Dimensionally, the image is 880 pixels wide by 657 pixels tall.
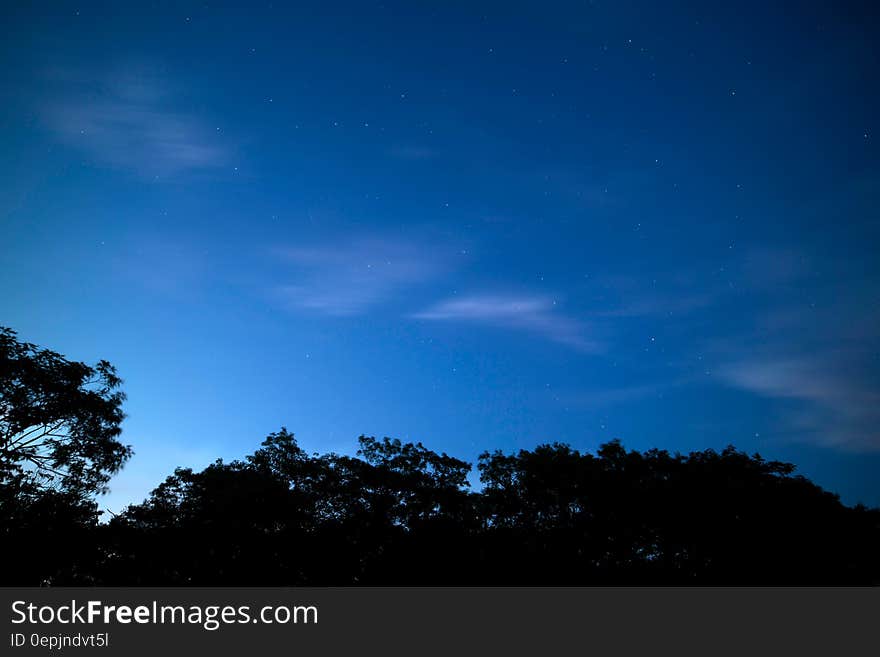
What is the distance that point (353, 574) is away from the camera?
28.9 metres

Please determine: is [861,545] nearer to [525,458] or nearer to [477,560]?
[525,458]

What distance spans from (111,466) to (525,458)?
20.9 metres

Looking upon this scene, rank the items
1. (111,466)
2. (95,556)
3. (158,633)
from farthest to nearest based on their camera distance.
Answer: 1. (95,556)
2. (111,466)
3. (158,633)

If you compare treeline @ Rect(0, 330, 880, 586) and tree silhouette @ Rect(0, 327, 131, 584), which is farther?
treeline @ Rect(0, 330, 880, 586)

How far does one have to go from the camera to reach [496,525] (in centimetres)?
2922

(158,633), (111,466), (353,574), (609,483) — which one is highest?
(111,466)

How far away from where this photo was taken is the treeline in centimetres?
2606

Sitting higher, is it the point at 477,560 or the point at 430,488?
the point at 430,488

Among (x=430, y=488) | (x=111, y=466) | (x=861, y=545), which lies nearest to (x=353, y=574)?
(x=430, y=488)

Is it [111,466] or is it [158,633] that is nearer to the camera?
[158,633]

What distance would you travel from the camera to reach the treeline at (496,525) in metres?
26.1

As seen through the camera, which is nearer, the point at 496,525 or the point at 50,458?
the point at 50,458

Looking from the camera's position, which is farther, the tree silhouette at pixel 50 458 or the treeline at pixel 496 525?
the treeline at pixel 496 525

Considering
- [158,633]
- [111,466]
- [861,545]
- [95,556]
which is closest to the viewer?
[158,633]
